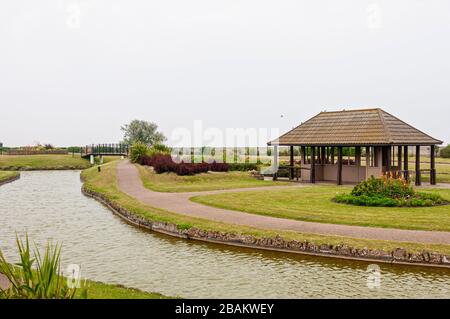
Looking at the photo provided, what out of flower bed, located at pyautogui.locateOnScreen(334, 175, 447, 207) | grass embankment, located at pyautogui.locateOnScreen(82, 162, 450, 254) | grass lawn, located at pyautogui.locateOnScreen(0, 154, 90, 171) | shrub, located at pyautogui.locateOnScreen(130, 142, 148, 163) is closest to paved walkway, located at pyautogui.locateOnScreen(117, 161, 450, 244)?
grass embankment, located at pyautogui.locateOnScreen(82, 162, 450, 254)

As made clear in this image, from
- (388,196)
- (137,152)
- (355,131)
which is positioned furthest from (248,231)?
(137,152)

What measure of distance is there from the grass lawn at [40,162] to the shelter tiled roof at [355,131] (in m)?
43.4

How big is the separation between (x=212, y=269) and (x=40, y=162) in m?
63.8

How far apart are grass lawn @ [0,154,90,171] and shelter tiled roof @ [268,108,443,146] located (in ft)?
142

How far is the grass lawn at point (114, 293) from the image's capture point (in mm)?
10891

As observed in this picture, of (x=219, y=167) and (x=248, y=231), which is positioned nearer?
(x=248, y=231)

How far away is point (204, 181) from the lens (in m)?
38.1

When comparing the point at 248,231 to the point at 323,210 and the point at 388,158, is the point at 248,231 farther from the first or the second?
the point at 388,158

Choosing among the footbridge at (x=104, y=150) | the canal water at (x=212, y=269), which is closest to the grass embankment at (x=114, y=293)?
the canal water at (x=212, y=269)

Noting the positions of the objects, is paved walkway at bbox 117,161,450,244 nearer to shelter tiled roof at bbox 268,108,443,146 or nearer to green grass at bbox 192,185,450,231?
green grass at bbox 192,185,450,231

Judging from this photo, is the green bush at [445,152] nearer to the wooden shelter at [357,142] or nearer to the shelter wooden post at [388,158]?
the wooden shelter at [357,142]
